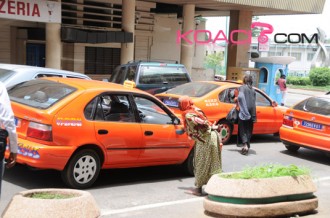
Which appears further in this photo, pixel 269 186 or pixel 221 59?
pixel 221 59


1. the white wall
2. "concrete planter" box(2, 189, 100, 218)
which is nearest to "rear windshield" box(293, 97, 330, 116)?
"concrete planter" box(2, 189, 100, 218)

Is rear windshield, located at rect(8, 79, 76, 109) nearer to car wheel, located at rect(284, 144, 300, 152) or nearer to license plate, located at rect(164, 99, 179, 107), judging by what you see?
license plate, located at rect(164, 99, 179, 107)

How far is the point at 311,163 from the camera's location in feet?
32.1

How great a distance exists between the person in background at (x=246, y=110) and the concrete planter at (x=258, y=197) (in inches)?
165

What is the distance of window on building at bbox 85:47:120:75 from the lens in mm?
21078

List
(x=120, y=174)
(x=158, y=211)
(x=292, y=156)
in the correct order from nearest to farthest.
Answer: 1. (x=158, y=211)
2. (x=120, y=174)
3. (x=292, y=156)

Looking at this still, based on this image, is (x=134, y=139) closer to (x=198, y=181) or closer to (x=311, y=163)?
(x=198, y=181)

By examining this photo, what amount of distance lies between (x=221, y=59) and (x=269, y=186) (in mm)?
75403

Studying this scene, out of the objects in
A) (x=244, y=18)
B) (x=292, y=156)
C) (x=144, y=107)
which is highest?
(x=244, y=18)

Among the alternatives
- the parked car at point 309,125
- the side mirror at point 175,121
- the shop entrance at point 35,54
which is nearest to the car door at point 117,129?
the side mirror at point 175,121

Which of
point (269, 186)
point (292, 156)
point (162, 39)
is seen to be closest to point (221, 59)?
point (162, 39)

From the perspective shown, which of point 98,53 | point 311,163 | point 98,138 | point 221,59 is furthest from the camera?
point 221,59

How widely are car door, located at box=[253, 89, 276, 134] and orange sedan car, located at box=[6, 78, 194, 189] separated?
13.6ft

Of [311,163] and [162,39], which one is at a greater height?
[162,39]
